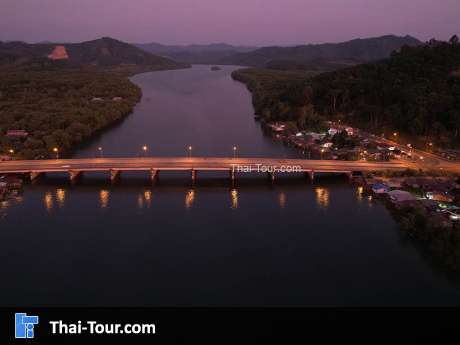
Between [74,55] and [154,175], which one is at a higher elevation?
[74,55]

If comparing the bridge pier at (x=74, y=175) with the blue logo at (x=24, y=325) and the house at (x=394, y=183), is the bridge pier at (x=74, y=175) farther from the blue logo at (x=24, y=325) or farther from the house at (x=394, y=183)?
the house at (x=394, y=183)

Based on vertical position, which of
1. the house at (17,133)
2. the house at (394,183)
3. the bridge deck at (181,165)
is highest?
the house at (17,133)

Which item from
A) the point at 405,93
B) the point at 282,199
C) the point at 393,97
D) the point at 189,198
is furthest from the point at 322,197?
the point at 393,97

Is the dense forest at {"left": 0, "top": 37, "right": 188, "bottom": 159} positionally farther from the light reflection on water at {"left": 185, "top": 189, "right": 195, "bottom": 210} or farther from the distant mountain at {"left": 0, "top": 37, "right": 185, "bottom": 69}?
the light reflection on water at {"left": 185, "top": 189, "right": 195, "bottom": 210}

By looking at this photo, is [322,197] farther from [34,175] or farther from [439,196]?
[34,175]

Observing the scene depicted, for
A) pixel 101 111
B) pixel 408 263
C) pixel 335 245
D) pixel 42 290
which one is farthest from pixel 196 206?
pixel 101 111

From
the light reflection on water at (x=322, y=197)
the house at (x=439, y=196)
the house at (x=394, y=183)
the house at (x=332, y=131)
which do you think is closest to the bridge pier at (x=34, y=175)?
the light reflection on water at (x=322, y=197)

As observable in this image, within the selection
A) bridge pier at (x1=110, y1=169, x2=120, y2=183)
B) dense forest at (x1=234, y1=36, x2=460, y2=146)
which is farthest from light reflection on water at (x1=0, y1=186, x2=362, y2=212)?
dense forest at (x1=234, y1=36, x2=460, y2=146)
